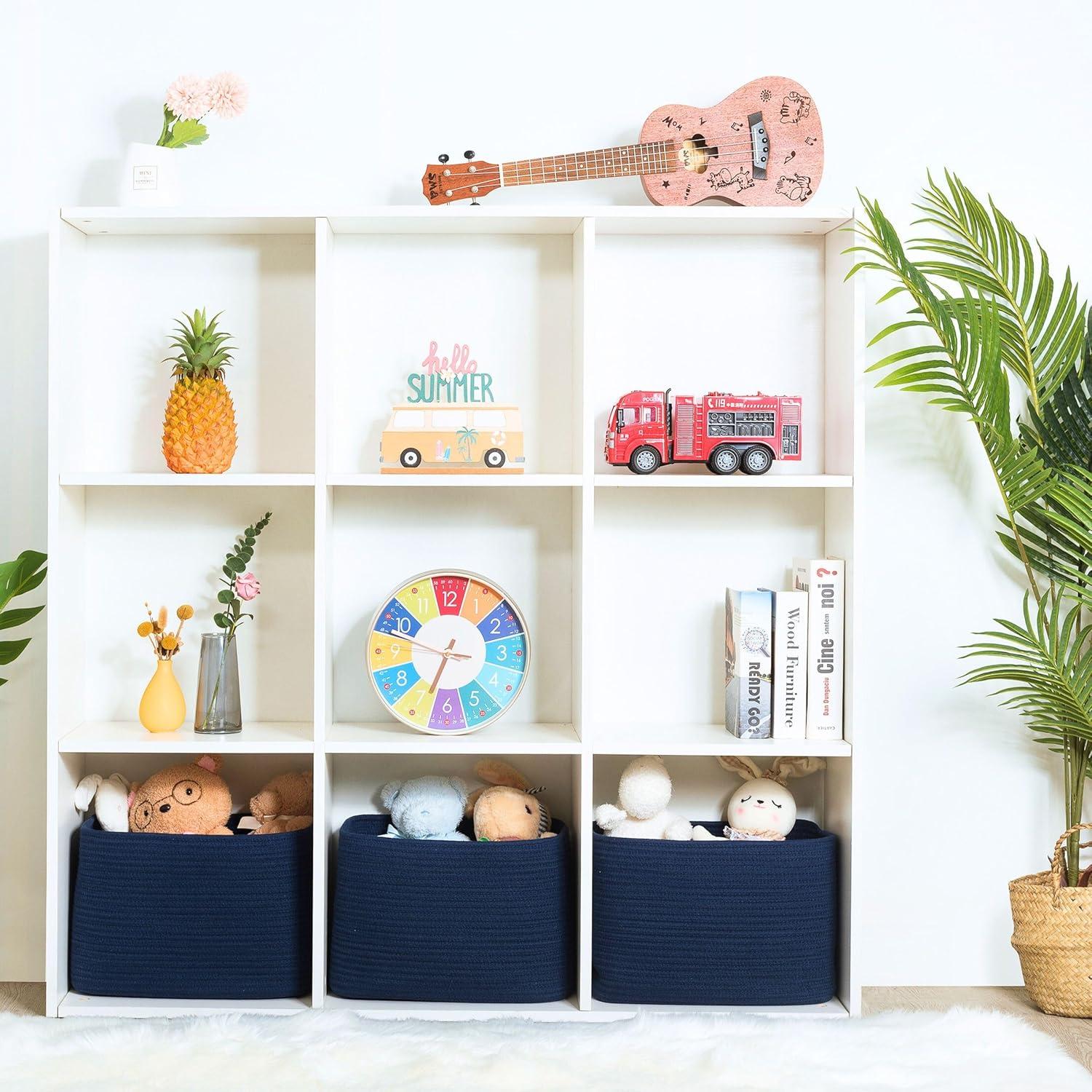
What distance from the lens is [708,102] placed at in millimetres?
2096

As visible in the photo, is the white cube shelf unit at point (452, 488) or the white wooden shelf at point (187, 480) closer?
the white wooden shelf at point (187, 480)

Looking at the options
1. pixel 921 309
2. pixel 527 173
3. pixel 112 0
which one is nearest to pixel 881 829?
pixel 921 309

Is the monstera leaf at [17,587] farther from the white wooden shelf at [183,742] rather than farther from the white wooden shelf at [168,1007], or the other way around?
the white wooden shelf at [168,1007]

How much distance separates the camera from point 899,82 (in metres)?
2.12

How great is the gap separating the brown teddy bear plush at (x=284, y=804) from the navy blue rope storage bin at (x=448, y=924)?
0.20 meters

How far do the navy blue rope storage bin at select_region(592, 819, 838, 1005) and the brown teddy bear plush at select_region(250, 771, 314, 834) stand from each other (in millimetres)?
588

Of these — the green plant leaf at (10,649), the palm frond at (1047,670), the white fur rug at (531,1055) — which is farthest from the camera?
the green plant leaf at (10,649)

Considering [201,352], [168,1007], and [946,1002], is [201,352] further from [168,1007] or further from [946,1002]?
[946,1002]

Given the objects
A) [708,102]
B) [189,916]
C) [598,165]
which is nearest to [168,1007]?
[189,916]

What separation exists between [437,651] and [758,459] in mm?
703

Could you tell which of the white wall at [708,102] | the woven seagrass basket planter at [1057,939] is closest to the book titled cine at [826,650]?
the white wall at [708,102]

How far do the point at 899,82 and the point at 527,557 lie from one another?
1.21 meters

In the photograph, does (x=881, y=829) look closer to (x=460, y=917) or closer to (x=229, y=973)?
(x=460, y=917)

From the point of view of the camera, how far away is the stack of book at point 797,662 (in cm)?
195
